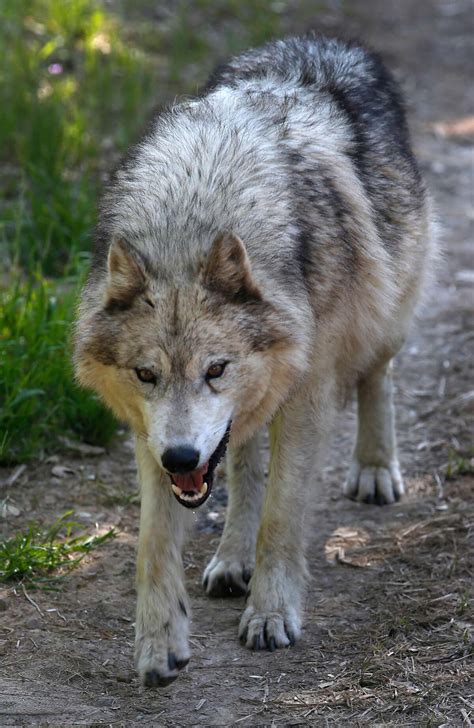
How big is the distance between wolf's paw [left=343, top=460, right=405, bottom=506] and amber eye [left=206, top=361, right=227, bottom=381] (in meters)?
1.83

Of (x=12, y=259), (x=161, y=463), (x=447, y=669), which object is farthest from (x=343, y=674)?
(x=12, y=259)

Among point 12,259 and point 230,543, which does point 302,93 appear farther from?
point 12,259

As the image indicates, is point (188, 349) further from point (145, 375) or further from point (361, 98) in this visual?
point (361, 98)

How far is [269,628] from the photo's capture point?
412 cm

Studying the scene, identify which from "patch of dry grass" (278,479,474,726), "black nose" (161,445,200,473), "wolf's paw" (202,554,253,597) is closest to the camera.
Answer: "black nose" (161,445,200,473)

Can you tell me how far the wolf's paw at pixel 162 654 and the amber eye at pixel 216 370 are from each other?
901 millimetres

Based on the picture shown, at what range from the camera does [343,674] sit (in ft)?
12.6

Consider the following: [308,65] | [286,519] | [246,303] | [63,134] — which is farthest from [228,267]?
[63,134]

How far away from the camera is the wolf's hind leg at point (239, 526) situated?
177 inches

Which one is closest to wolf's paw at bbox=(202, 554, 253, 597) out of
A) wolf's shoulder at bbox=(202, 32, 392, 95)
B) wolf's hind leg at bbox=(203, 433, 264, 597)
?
wolf's hind leg at bbox=(203, 433, 264, 597)

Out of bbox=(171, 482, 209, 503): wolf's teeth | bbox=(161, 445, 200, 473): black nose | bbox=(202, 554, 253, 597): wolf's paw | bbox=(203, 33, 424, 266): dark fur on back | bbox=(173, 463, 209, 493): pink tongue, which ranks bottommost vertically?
bbox=(202, 554, 253, 597): wolf's paw

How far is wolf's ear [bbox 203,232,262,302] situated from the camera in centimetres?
364

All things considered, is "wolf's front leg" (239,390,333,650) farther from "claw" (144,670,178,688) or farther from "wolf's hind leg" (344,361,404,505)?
"wolf's hind leg" (344,361,404,505)

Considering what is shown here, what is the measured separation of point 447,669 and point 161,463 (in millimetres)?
1252
